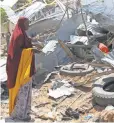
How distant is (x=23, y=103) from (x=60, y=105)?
114 centimetres

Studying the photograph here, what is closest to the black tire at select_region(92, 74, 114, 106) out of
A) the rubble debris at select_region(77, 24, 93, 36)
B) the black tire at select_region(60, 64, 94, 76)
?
the black tire at select_region(60, 64, 94, 76)

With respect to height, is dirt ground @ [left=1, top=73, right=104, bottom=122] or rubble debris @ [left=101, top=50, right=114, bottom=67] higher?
rubble debris @ [left=101, top=50, right=114, bottom=67]

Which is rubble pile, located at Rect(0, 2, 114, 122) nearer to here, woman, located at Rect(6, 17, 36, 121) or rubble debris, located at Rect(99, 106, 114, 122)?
rubble debris, located at Rect(99, 106, 114, 122)

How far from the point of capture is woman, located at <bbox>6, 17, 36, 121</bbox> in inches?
259

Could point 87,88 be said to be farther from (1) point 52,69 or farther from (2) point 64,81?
(1) point 52,69

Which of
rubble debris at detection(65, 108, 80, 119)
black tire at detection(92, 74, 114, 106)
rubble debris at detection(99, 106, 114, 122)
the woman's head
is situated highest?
the woman's head

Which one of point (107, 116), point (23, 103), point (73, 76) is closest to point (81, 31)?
point (73, 76)

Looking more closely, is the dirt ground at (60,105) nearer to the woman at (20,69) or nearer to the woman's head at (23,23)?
the woman at (20,69)

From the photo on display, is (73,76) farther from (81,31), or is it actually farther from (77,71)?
(81,31)

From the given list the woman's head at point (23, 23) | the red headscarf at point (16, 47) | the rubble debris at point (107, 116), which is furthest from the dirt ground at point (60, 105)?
the woman's head at point (23, 23)

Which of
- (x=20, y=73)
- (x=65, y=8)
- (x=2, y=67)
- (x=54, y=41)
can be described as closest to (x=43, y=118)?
(x=20, y=73)

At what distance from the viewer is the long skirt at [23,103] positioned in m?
6.78

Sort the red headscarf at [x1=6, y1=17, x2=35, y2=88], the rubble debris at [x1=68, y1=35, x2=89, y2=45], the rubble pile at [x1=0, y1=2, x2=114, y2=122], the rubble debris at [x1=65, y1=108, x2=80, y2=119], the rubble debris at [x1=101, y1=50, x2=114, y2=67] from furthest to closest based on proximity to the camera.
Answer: the rubble debris at [x1=68, y1=35, x2=89, y2=45], the rubble debris at [x1=101, y1=50, x2=114, y2=67], the rubble pile at [x1=0, y1=2, x2=114, y2=122], the rubble debris at [x1=65, y1=108, x2=80, y2=119], the red headscarf at [x1=6, y1=17, x2=35, y2=88]

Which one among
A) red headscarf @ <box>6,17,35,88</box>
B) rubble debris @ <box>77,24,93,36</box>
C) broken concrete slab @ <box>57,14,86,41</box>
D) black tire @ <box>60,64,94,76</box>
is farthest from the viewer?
rubble debris @ <box>77,24,93,36</box>
